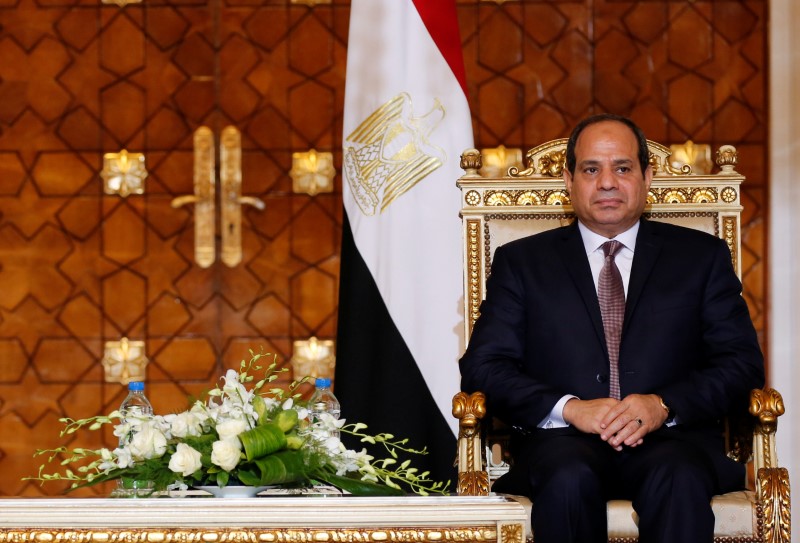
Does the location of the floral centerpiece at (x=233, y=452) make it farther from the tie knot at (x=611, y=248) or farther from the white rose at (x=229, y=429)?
the tie knot at (x=611, y=248)

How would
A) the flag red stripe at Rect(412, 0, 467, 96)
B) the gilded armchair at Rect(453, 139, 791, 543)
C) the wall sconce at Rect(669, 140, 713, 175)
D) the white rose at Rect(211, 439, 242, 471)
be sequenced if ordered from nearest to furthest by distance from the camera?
the white rose at Rect(211, 439, 242, 471) < the gilded armchair at Rect(453, 139, 791, 543) < the flag red stripe at Rect(412, 0, 467, 96) < the wall sconce at Rect(669, 140, 713, 175)

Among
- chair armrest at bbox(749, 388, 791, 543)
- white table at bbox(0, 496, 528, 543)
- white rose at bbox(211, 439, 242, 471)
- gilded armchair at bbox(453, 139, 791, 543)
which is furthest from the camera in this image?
gilded armchair at bbox(453, 139, 791, 543)

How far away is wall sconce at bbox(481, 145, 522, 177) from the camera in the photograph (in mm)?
4832

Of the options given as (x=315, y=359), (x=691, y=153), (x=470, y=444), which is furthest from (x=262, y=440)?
(x=691, y=153)

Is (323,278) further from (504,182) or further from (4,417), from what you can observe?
(504,182)

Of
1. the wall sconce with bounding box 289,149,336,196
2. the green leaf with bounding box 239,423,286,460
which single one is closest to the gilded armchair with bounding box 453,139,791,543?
the green leaf with bounding box 239,423,286,460

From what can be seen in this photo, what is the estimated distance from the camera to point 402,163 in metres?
3.62

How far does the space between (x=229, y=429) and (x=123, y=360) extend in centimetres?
291

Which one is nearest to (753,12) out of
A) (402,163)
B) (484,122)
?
(484,122)

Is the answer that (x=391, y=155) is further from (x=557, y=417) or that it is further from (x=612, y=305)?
(x=557, y=417)

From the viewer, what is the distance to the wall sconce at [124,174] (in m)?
4.86

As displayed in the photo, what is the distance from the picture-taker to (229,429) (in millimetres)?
2070

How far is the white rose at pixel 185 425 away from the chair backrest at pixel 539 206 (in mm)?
1179

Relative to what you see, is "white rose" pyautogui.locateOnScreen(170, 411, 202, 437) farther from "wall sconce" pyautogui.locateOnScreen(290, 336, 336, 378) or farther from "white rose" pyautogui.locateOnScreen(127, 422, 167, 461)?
"wall sconce" pyautogui.locateOnScreen(290, 336, 336, 378)
